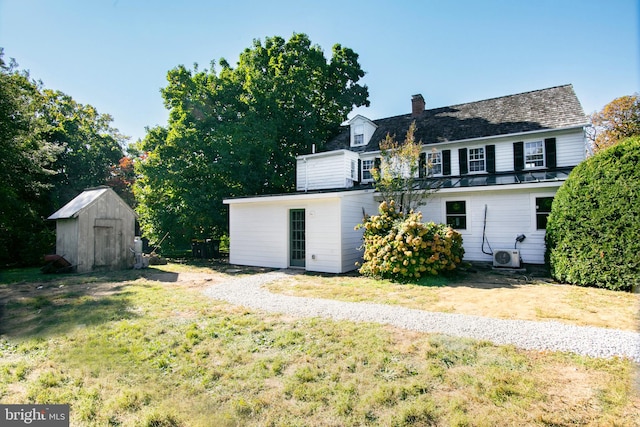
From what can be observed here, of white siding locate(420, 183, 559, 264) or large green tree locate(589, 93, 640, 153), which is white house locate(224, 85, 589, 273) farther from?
large green tree locate(589, 93, 640, 153)

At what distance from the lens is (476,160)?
14.6 metres

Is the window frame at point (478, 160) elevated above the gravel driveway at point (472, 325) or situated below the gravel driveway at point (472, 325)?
above

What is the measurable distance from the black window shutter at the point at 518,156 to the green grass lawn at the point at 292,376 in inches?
464

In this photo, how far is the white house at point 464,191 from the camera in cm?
1155

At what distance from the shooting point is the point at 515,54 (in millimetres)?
8414

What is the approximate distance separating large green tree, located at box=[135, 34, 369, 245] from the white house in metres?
2.79

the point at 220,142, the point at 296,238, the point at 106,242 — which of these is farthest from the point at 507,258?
the point at 106,242

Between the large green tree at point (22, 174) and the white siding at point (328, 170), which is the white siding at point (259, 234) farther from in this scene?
the large green tree at point (22, 174)

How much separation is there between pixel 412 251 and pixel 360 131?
10.9 meters

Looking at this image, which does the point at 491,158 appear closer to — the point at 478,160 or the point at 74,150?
the point at 478,160

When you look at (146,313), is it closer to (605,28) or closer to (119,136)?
(605,28)

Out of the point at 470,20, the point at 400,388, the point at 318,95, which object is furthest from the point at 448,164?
the point at 400,388

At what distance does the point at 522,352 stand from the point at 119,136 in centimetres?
4040

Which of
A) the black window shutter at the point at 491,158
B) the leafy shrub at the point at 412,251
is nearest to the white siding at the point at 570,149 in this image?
the black window shutter at the point at 491,158
